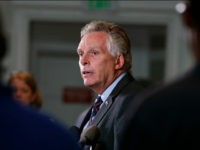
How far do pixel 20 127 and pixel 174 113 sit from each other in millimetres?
319

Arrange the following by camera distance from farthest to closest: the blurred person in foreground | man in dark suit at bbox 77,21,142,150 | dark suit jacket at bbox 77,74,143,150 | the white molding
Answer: the white molding < the blurred person in foreground < man in dark suit at bbox 77,21,142,150 < dark suit jacket at bbox 77,74,143,150

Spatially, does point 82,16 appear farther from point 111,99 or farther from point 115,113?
point 115,113

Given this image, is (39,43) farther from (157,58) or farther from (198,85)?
(198,85)

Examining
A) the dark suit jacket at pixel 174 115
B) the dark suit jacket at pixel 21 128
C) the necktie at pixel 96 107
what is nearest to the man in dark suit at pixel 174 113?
the dark suit jacket at pixel 174 115

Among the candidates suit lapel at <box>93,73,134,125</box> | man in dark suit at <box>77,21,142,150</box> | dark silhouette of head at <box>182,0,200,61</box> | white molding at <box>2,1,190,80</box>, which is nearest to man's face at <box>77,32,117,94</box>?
man in dark suit at <box>77,21,142,150</box>

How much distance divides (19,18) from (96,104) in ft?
9.25

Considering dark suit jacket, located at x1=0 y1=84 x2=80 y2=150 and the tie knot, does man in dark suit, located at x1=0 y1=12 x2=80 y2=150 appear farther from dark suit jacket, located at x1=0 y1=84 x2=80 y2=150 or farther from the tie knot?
the tie knot

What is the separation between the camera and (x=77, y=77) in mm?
5598

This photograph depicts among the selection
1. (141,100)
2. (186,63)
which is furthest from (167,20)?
(141,100)

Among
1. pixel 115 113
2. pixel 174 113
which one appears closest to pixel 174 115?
pixel 174 113

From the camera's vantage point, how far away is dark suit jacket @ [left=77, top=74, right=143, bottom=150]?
2221 mm

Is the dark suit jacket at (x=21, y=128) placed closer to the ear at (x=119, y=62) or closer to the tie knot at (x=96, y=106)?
the tie knot at (x=96, y=106)

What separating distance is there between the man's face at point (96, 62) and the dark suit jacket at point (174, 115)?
139 cm

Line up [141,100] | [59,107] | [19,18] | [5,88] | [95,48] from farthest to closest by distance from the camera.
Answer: [59,107]
[19,18]
[95,48]
[141,100]
[5,88]
